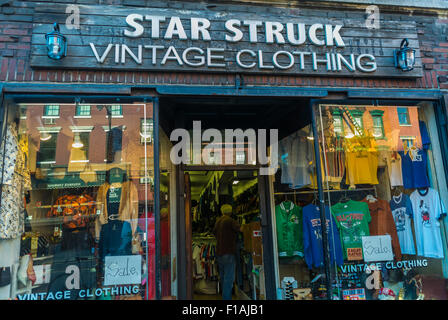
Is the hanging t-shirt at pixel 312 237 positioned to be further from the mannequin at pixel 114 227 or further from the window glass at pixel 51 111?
the window glass at pixel 51 111

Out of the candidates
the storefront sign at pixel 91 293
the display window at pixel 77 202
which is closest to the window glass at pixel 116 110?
the display window at pixel 77 202

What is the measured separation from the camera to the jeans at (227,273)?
5.41 meters

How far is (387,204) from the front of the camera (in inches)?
184

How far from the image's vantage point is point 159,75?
3801 mm

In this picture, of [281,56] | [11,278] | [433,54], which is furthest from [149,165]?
[433,54]

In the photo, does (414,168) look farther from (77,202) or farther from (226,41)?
(77,202)

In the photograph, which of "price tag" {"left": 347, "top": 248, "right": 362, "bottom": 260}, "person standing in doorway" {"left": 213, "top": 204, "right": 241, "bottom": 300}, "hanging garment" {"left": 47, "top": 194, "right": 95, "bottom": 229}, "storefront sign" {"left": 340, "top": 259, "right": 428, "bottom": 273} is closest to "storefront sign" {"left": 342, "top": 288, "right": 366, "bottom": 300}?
"storefront sign" {"left": 340, "top": 259, "right": 428, "bottom": 273}

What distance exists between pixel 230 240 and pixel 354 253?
2142 millimetres

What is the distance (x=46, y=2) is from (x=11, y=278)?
3267mm

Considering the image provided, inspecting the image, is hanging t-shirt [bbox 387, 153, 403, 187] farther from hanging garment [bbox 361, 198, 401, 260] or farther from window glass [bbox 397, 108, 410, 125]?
window glass [bbox 397, 108, 410, 125]

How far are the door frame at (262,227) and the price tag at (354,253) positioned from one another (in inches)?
53.3

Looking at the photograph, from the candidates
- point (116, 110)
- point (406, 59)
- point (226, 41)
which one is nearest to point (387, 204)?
point (406, 59)
